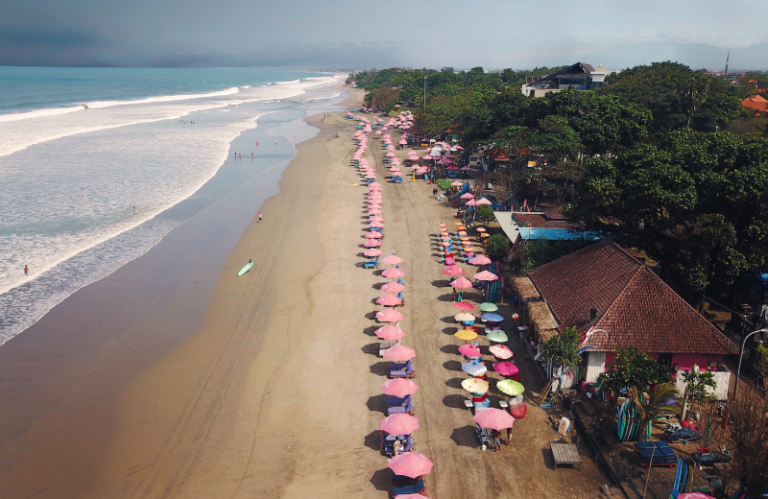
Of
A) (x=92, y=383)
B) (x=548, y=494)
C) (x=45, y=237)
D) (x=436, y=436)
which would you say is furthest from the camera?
(x=45, y=237)

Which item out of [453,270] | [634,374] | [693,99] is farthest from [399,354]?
[693,99]

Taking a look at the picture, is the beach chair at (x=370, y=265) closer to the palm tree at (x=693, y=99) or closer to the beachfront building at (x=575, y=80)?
the palm tree at (x=693, y=99)

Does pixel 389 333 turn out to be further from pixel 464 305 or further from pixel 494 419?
pixel 494 419

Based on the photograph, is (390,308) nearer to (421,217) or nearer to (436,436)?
(436,436)

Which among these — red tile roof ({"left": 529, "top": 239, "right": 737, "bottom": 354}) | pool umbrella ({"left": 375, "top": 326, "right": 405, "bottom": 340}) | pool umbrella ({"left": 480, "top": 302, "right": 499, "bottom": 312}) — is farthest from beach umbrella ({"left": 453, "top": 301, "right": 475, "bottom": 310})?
pool umbrella ({"left": 375, "top": 326, "right": 405, "bottom": 340})

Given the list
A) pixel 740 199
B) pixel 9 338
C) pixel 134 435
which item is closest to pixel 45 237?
pixel 9 338

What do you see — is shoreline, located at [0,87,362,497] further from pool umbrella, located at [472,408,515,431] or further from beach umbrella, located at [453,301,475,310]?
beach umbrella, located at [453,301,475,310]
